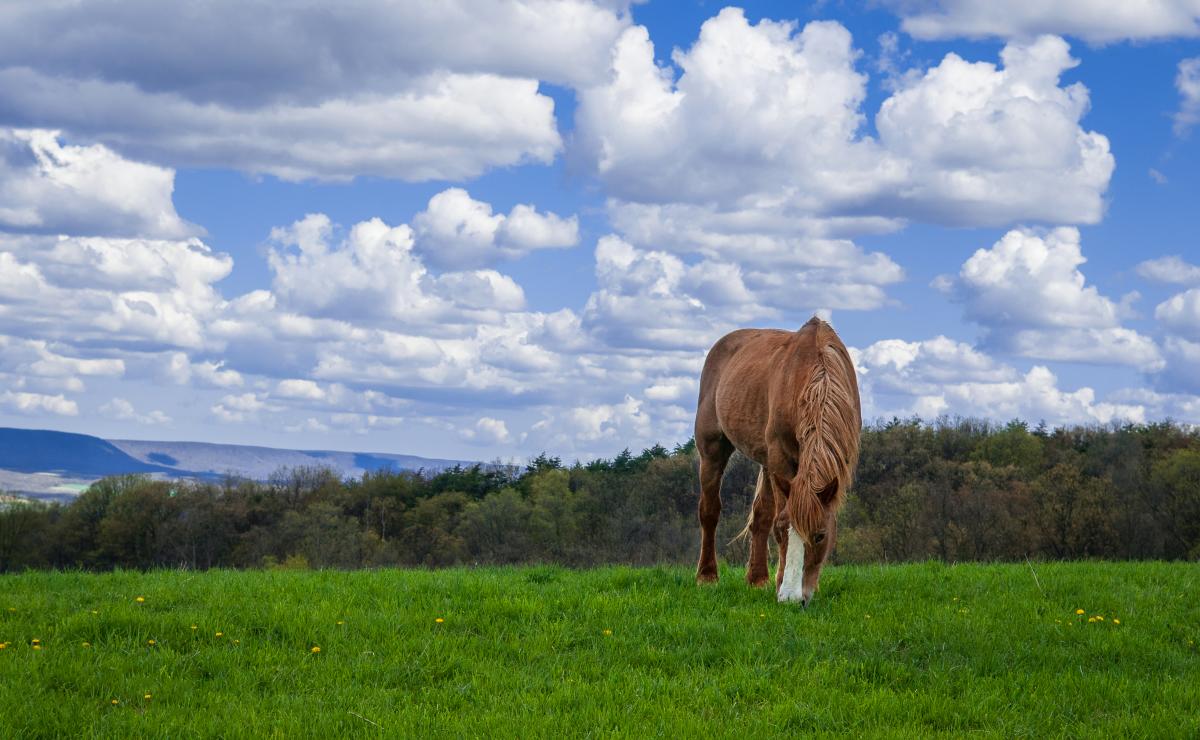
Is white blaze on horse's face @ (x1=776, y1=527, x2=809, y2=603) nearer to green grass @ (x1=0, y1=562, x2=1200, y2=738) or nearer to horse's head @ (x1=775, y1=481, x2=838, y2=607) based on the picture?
horse's head @ (x1=775, y1=481, x2=838, y2=607)

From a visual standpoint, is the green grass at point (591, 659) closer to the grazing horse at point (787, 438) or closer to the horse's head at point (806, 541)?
the horse's head at point (806, 541)

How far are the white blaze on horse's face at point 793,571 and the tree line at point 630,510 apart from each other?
3447 cm

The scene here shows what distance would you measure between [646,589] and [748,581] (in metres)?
1.17

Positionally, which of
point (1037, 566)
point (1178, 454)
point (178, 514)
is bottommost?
point (178, 514)

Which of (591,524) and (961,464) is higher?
(961,464)

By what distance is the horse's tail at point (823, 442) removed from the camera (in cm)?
840

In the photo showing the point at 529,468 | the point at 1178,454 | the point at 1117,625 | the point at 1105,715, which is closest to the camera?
the point at 1105,715

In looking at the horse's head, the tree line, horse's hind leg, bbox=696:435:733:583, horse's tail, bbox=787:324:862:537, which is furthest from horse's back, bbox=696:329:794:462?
the tree line

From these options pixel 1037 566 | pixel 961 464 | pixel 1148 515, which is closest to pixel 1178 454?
pixel 1148 515

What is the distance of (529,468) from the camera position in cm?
8456

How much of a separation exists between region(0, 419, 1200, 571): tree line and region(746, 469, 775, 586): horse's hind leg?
32.9m

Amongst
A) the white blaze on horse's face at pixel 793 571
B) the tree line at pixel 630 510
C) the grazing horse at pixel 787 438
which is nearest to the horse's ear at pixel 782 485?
the grazing horse at pixel 787 438

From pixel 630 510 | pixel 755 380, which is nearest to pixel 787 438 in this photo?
pixel 755 380

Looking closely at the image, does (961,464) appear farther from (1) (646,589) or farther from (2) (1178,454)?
(1) (646,589)
